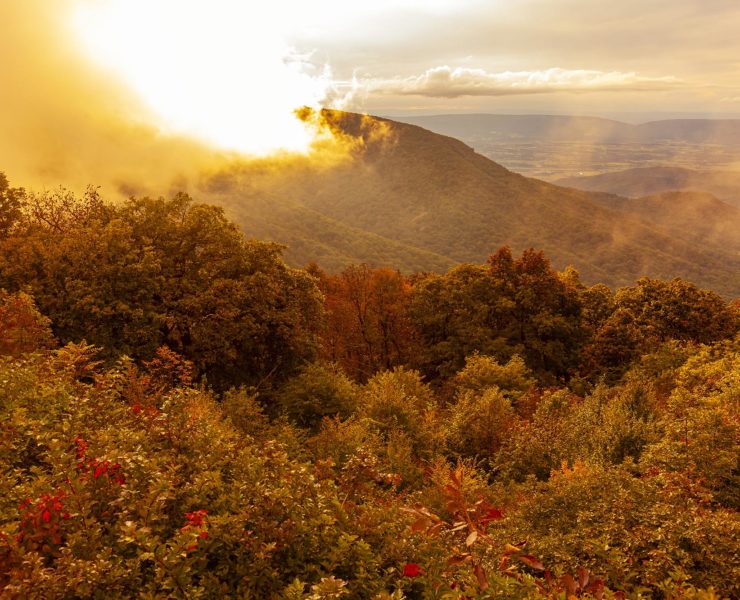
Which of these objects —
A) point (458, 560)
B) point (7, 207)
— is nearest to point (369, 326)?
point (7, 207)

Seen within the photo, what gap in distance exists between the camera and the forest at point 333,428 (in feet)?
16.9

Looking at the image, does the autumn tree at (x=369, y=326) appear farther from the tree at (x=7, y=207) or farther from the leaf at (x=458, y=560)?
the leaf at (x=458, y=560)

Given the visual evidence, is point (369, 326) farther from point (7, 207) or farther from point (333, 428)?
point (7, 207)

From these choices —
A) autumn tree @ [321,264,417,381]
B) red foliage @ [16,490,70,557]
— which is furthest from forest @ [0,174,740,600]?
autumn tree @ [321,264,417,381]

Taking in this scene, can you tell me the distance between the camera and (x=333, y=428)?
15055 millimetres

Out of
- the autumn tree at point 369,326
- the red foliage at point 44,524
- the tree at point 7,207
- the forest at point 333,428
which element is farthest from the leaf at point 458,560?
the autumn tree at point 369,326

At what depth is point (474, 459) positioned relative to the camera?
55.9 ft

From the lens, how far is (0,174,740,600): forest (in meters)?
5.16

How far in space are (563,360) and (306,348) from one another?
18.8 meters

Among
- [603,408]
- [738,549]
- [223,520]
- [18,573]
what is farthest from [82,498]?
[603,408]

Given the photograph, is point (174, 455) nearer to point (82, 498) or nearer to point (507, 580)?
point (82, 498)

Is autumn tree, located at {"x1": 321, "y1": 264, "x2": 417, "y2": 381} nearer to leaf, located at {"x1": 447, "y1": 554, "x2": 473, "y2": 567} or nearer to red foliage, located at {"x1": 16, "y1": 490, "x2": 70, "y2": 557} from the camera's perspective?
red foliage, located at {"x1": 16, "y1": 490, "x2": 70, "y2": 557}

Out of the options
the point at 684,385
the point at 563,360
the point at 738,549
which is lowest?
the point at 563,360

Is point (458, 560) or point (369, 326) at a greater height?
point (458, 560)
